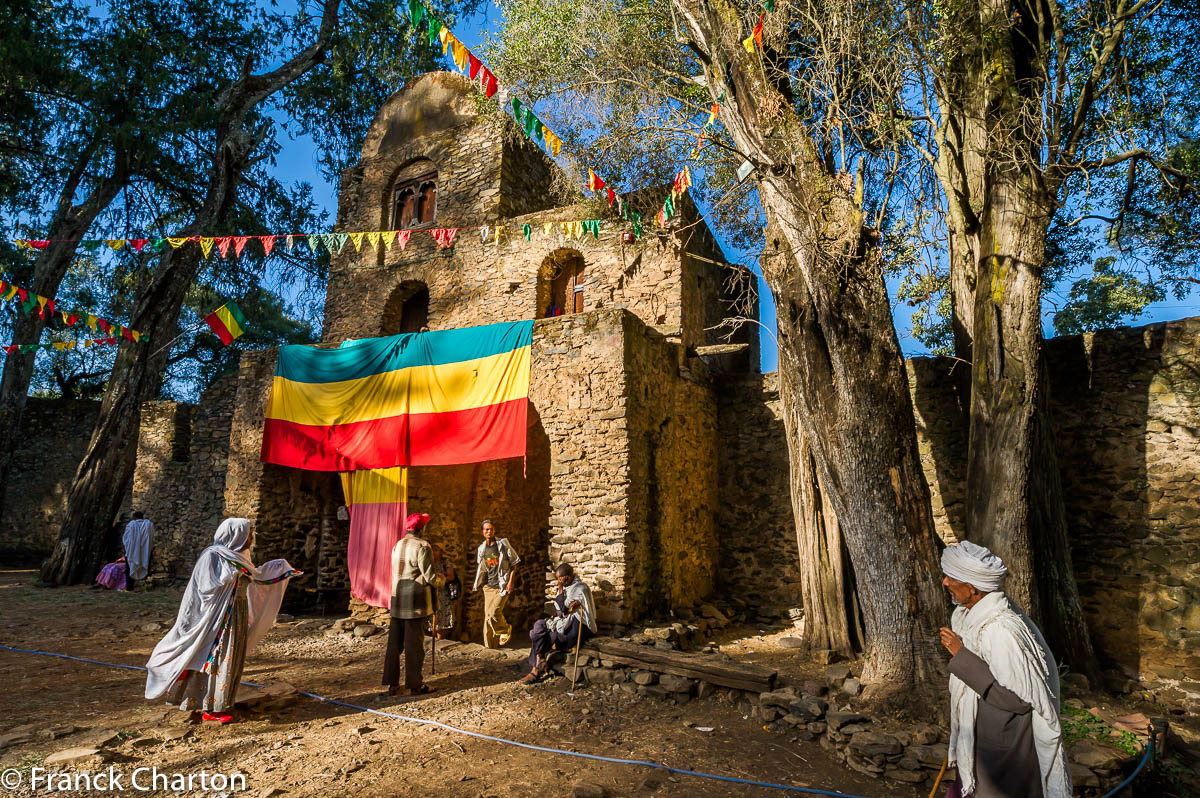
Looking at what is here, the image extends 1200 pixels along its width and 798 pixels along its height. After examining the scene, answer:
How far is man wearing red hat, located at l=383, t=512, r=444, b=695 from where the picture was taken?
17.9 feet

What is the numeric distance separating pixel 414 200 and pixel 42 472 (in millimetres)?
13017

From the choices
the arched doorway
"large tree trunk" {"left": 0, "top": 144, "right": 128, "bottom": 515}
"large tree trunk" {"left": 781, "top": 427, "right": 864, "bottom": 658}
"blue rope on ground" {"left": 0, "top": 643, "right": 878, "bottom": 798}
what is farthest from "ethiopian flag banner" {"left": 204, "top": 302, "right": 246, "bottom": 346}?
"large tree trunk" {"left": 781, "top": 427, "right": 864, "bottom": 658}

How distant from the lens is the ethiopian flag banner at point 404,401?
745 centimetres

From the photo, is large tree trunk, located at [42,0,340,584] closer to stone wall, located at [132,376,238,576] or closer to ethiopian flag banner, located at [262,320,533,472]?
stone wall, located at [132,376,238,576]

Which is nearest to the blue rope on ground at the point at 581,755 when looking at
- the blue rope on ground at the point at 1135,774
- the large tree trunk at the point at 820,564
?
the blue rope on ground at the point at 1135,774

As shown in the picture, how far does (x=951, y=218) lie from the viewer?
6.71m

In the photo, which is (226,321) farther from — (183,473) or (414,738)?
Result: (414,738)

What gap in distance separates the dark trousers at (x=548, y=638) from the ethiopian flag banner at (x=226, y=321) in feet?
23.4

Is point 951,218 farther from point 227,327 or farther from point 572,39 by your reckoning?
point 227,327

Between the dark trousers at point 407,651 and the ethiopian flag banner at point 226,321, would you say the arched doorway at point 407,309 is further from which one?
the dark trousers at point 407,651

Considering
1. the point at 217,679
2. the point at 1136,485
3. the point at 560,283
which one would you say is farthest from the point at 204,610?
the point at 1136,485

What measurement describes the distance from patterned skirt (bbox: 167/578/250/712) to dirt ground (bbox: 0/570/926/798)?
151mm

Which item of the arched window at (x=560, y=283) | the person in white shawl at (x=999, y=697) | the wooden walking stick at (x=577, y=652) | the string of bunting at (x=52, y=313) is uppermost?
the arched window at (x=560, y=283)

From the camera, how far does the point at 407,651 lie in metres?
5.46
